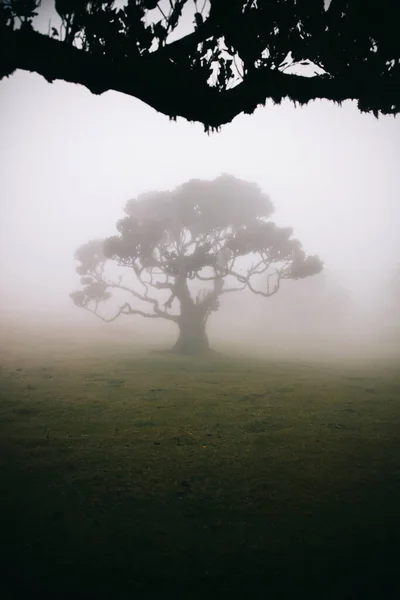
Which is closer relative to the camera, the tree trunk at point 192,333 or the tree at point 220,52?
the tree at point 220,52

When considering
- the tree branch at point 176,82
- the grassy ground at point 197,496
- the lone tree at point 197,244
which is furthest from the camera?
the lone tree at point 197,244

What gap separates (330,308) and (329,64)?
7424cm

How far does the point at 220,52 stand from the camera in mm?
7590

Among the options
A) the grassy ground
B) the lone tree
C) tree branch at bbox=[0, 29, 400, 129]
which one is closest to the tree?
tree branch at bbox=[0, 29, 400, 129]

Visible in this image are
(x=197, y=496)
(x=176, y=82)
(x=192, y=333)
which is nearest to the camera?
(x=176, y=82)

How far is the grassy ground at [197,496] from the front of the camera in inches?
192

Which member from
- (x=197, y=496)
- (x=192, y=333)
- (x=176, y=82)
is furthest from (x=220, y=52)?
(x=192, y=333)

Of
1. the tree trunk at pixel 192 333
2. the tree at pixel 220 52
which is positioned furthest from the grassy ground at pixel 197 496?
the tree trunk at pixel 192 333

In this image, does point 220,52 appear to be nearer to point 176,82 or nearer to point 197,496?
point 176,82

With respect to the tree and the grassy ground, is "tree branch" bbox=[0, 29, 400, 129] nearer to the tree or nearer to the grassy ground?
the tree

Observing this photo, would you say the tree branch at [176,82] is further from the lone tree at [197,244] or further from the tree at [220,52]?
the lone tree at [197,244]

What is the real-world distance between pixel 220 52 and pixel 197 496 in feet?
33.1

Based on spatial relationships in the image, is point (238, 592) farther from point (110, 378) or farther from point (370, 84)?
point (110, 378)

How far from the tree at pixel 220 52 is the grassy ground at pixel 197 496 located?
27.3ft
